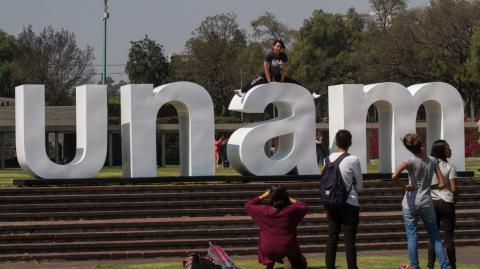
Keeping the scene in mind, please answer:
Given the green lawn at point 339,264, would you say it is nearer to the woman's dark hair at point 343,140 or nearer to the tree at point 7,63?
the woman's dark hair at point 343,140

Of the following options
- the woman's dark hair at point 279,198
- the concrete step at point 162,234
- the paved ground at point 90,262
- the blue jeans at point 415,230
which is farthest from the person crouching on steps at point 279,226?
the concrete step at point 162,234

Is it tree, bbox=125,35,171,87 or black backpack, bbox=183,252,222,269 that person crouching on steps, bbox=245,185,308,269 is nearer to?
black backpack, bbox=183,252,222,269

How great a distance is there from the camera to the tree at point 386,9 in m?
72.6

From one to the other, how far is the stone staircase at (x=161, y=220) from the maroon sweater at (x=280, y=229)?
3432 mm

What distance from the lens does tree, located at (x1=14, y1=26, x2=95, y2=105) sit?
225 feet

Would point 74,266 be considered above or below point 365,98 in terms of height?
below

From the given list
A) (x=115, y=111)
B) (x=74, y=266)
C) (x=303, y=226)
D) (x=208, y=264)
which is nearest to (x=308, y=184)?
(x=303, y=226)

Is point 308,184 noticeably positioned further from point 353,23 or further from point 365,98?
point 353,23

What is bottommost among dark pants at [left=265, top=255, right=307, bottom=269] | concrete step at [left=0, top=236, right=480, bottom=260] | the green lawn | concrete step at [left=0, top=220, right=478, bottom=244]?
the green lawn

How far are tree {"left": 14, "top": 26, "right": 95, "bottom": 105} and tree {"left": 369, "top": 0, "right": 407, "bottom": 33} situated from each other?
1990 cm

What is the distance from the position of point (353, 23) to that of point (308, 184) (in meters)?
59.8

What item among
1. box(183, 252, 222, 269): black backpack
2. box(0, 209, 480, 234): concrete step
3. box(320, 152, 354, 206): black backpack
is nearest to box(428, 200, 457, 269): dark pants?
box(320, 152, 354, 206): black backpack

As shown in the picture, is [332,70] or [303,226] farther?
[332,70]

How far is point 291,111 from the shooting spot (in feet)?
68.0
